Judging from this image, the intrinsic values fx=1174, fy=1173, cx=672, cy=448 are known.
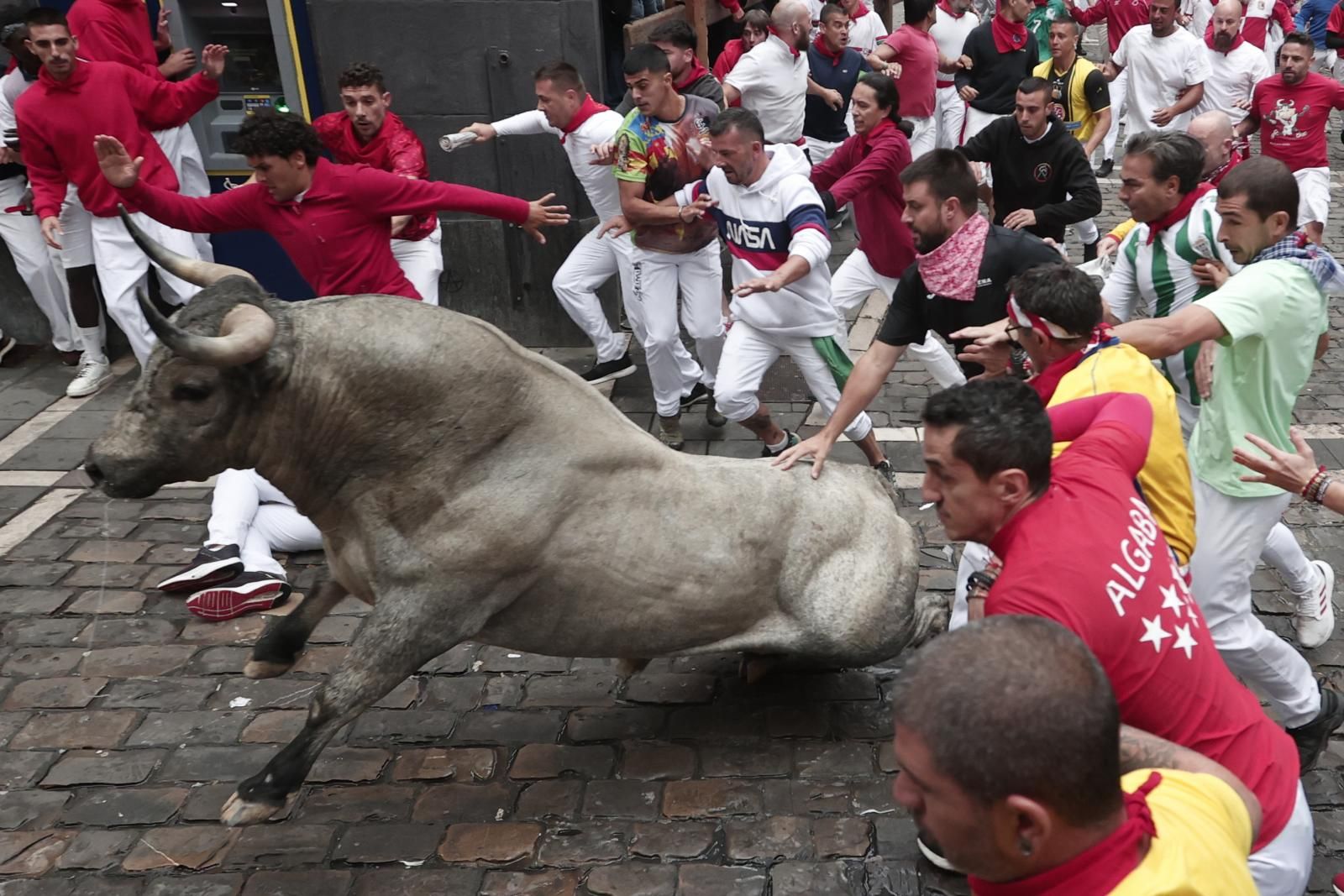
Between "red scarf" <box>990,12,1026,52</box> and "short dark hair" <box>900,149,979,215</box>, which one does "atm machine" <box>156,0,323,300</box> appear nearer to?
"short dark hair" <box>900,149,979,215</box>

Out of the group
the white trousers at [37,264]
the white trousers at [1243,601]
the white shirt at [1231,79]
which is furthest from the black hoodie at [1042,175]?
the white trousers at [37,264]

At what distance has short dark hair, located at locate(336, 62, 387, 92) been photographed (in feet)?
26.2

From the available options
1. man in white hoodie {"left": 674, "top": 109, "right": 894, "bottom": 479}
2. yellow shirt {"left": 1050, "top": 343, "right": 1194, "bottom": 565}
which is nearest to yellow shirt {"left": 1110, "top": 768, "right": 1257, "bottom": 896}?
yellow shirt {"left": 1050, "top": 343, "right": 1194, "bottom": 565}

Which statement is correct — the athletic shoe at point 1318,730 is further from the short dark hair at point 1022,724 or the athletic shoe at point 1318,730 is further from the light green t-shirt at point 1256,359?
the short dark hair at point 1022,724

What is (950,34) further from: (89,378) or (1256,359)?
(1256,359)

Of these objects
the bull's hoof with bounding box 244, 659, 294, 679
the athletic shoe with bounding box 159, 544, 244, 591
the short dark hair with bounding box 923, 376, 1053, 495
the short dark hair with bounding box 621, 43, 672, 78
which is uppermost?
the short dark hair with bounding box 621, 43, 672, 78

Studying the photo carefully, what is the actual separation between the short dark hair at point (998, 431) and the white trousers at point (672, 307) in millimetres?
4570

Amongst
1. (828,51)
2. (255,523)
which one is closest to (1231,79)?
(828,51)

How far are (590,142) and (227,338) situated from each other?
4849mm

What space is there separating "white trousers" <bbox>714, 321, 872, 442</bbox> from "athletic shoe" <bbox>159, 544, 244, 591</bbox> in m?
2.82

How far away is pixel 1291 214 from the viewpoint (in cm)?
470

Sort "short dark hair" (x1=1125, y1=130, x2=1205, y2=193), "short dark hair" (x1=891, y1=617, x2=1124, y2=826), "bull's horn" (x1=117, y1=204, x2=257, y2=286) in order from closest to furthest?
"short dark hair" (x1=891, y1=617, x2=1124, y2=826)
"bull's horn" (x1=117, y1=204, x2=257, y2=286)
"short dark hair" (x1=1125, y1=130, x2=1205, y2=193)

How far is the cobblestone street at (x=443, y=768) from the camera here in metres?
4.11

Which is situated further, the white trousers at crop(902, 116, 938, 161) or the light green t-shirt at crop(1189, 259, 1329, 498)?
the white trousers at crop(902, 116, 938, 161)
